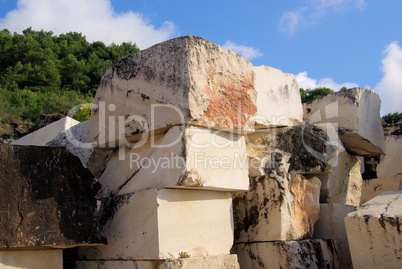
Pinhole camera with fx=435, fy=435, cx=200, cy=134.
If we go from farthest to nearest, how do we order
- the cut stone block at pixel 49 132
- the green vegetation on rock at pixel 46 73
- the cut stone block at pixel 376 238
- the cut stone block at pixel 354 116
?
the green vegetation on rock at pixel 46 73 → the cut stone block at pixel 354 116 → the cut stone block at pixel 49 132 → the cut stone block at pixel 376 238

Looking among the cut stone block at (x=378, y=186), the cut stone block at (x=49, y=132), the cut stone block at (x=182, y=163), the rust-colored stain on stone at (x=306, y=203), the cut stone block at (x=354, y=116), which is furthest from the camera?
the cut stone block at (x=378, y=186)

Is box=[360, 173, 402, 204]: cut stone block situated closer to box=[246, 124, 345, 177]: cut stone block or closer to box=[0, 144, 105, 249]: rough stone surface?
box=[246, 124, 345, 177]: cut stone block

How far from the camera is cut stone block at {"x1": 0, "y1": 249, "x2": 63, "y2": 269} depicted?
90.8 inches

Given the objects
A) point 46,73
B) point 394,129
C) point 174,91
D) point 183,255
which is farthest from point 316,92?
point 183,255

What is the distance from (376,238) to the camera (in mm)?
2762

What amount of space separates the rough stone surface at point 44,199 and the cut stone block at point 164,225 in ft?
0.60

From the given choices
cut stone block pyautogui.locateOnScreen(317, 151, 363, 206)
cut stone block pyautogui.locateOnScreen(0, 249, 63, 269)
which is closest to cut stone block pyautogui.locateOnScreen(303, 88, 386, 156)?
cut stone block pyautogui.locateOnScreen(317, 151, 363, 206)

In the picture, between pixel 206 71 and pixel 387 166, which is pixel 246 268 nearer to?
pixel 206 71

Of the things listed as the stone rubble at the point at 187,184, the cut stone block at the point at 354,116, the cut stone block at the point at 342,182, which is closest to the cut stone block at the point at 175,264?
the stone rubble at the point at 187,184

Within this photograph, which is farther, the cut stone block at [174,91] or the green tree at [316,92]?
the green tree at [316,92]

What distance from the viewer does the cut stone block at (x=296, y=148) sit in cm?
337

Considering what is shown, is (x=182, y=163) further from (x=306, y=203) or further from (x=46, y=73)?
(x=46, y=73)

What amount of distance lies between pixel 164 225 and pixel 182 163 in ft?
1.22

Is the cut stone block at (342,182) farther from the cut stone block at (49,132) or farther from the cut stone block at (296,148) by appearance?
the cut stone block at (49,132)
